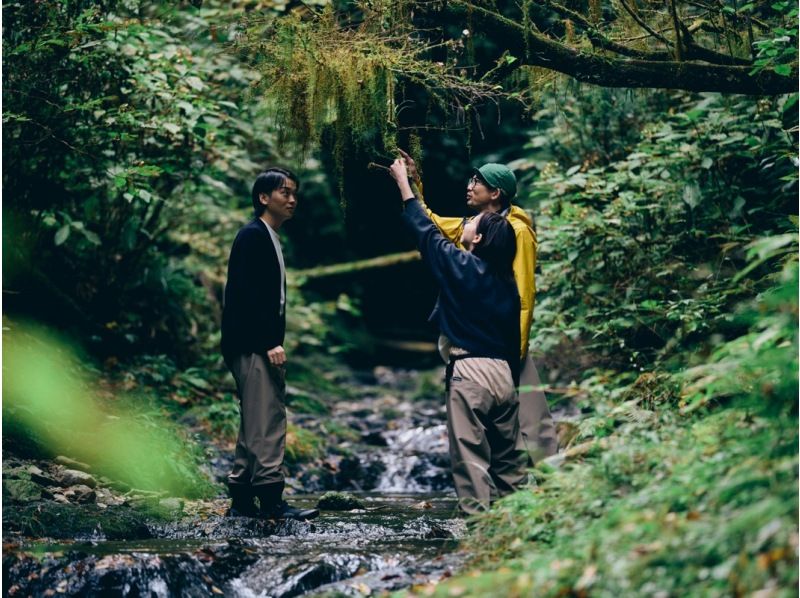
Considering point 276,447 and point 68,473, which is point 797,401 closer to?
point 276,447

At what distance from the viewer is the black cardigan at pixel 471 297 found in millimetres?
5445

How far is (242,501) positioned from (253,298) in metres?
Result: 1.42

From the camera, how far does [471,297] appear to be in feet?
17.9

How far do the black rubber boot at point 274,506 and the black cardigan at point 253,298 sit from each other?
914mm

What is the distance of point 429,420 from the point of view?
12.0 m

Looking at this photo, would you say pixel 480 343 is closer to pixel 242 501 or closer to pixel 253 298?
pixel 253 298

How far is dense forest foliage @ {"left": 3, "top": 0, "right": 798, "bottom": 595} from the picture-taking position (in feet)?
12.6

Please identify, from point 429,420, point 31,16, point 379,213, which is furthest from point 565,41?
point 379,213

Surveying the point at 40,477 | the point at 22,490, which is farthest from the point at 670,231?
the point at 22,490

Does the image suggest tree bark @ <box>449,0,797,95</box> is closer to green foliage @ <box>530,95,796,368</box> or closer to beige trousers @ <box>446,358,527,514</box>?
green foliage @ <box>530,95,796,368</box>

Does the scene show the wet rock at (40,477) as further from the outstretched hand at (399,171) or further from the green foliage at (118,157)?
Result: the outstretched hand at (399,171)

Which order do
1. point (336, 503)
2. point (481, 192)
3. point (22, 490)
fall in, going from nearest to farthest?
point (481, 192) < point (22, 490) < point (336, 503)

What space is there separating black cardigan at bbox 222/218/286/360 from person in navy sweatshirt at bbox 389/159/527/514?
1.08 m

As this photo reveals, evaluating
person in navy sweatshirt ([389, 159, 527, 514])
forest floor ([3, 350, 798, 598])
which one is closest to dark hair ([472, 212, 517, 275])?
person in navy sweatshirt ([389, 159, 527, 514])
